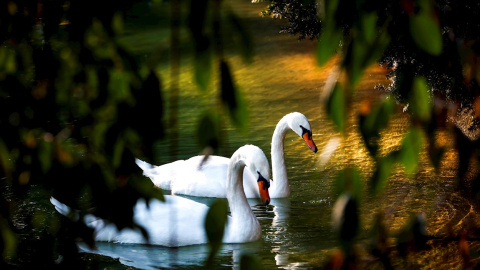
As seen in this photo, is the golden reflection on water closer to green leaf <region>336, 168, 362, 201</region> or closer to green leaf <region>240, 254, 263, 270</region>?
green leaf <region>336, 168, 362, 201</region>

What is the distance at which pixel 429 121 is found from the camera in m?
1.38

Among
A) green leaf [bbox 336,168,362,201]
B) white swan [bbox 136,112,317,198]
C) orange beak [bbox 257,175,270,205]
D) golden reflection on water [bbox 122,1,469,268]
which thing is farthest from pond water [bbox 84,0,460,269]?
orange beak [bbox 257,175,270,205]

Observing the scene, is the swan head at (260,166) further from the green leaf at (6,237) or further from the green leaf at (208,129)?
the green leaf at (208,129)

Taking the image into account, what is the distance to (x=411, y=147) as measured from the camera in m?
1.30

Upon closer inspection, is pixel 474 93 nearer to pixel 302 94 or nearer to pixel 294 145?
pixel 294 145

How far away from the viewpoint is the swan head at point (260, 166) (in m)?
6.05

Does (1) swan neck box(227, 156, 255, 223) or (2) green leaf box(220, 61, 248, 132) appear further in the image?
(1) swan neck box(227, 156, 255, 223)

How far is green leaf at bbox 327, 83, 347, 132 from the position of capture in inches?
49.3

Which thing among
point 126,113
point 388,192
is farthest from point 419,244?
point 388,192

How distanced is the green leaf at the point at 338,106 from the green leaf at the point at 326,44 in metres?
0.06

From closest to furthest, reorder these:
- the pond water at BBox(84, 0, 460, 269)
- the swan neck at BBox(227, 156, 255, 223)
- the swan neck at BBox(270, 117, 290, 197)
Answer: the pond water at BBox(84, 0, 460, 269), the swan neck at BBox(227, 156, 255, 223), the swan neck at BBox(270, 117, 290, 197)

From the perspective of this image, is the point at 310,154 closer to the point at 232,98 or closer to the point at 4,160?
the point at 4,160

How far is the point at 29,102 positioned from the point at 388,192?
537 cm

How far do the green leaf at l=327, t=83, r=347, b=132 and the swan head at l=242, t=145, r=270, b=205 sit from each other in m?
4.79
